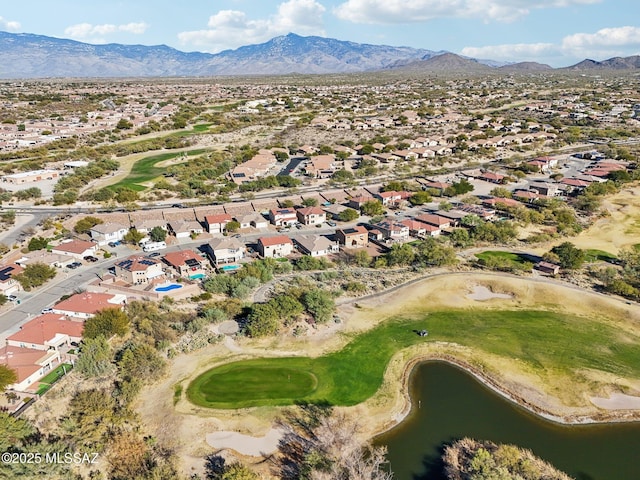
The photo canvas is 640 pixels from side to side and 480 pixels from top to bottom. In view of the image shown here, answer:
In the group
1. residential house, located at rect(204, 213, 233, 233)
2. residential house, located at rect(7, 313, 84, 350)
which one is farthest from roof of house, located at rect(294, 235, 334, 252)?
residential house, located at rect(7, 313, 84, 350)

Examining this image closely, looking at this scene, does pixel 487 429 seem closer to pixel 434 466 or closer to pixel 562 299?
pixel 434 466

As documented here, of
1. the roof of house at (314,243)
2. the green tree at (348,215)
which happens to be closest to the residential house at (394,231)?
the green tree at (348,215)

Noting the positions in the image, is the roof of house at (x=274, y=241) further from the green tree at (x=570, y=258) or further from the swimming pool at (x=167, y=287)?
the green tree at (x=570, y=258)

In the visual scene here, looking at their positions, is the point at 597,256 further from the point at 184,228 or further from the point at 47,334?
the point at 47,334

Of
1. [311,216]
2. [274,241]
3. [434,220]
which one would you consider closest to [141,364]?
[274,241]

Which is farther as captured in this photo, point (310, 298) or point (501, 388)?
point (310, 298)

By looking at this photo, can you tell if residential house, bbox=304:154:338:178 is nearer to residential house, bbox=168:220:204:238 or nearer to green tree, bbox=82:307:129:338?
residential house, bbox=168:220:204:238

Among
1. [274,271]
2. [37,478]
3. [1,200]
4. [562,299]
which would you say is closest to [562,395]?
[562,299]
